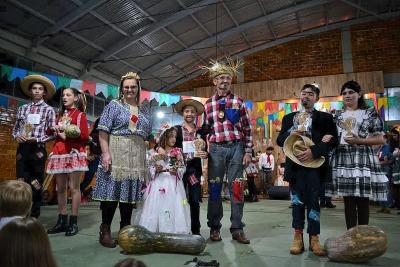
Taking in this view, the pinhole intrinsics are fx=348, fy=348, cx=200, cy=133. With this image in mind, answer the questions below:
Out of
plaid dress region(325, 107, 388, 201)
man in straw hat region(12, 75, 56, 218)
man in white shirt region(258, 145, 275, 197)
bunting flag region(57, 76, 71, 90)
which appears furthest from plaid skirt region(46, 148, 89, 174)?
man in white shirt region(258, 145, 275, 197)

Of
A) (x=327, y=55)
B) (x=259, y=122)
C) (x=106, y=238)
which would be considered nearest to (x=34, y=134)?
(x=106, y=238)

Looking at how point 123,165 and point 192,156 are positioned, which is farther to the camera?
point 192,156

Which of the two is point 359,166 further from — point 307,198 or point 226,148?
point 226,148

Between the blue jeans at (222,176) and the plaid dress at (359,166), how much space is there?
2.95 feet

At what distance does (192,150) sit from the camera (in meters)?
3.55

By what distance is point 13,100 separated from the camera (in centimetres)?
935

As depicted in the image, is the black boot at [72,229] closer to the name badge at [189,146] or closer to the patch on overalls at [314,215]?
the name badge at [189,146]

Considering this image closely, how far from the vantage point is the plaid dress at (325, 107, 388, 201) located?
9.95ft

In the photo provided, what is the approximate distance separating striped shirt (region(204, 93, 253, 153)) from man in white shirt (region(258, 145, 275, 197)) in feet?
24.8

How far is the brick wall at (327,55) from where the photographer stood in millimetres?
12187

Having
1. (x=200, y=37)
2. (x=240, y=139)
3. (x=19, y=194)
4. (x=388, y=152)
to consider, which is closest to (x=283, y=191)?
(x=388, y=152)

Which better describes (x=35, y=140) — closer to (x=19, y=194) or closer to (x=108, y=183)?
(x=108, y=183)

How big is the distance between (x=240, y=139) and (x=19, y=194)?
2415mm

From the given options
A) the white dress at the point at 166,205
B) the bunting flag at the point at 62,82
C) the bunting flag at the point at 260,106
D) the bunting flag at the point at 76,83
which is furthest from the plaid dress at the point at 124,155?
the bunting flag at the point at 260,106
